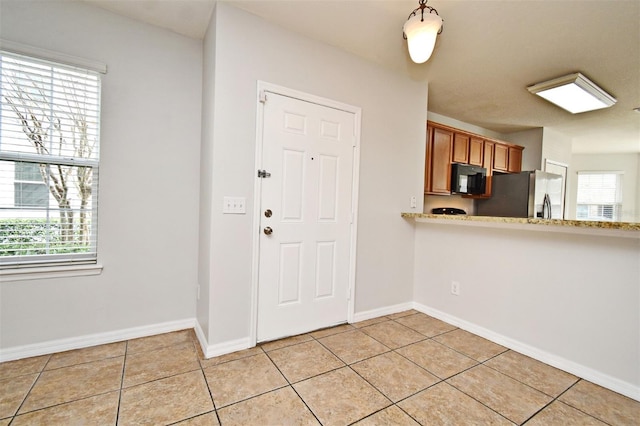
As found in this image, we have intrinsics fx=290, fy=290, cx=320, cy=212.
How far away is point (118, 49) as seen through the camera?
2.22 meters

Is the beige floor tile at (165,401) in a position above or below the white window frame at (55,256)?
below

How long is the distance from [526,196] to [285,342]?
372 centimetres

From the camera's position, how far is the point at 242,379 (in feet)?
5.98

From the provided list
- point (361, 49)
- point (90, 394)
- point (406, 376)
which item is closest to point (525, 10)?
point (361, 49)

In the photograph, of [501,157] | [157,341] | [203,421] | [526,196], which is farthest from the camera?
[501,157]

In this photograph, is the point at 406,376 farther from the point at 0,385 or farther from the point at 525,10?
the point at 525,10

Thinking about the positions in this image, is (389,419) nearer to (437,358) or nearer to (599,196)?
(437,358)

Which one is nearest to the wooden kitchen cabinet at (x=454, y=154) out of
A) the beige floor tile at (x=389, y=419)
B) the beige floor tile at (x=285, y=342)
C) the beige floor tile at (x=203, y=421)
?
the beige floor tile at (x=285, y=342)

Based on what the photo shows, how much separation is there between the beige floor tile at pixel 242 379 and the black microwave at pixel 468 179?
3.29m

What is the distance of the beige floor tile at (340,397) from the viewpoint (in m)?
1.53

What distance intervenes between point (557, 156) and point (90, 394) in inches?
259

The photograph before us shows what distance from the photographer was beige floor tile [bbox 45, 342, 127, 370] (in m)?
1.94

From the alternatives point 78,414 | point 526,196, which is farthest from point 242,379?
point 526,196

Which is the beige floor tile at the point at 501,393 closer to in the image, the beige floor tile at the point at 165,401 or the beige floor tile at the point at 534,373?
the beige floor tile at the point at 534,373
